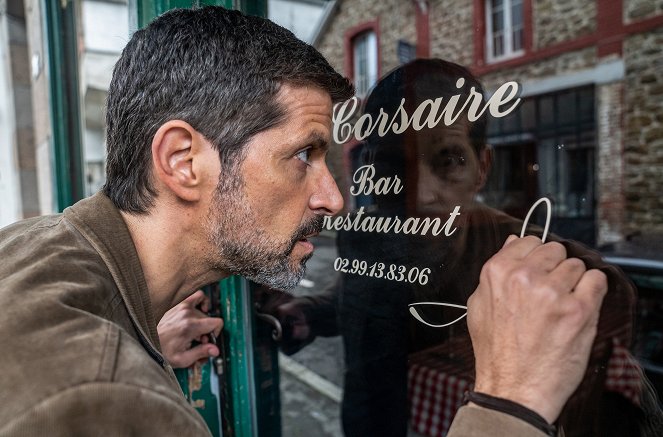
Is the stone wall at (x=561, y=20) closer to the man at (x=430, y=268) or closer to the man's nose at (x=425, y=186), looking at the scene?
the man at (x=430, y=268)

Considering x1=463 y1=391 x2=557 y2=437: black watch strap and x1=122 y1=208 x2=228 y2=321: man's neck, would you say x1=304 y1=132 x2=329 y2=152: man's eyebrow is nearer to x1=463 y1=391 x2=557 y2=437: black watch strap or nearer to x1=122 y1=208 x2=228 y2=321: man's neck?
x1=122 y1=208 x2=228 y2=321: man's neck

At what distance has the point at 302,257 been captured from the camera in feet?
4.15

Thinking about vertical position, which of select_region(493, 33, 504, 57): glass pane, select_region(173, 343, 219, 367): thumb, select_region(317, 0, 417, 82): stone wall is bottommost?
select_region(173, 343, 219, 367): thumb

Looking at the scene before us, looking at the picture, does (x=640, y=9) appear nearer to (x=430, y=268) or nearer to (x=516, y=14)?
(x=516, y=14)

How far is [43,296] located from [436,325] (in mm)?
927

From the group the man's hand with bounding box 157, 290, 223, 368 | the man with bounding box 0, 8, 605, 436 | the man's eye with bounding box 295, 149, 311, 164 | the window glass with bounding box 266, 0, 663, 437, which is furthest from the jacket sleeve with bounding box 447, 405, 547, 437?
the man's hand with bounding box 157, 290, 223, 368

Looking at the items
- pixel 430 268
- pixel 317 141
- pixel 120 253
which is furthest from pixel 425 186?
pixel 120 253

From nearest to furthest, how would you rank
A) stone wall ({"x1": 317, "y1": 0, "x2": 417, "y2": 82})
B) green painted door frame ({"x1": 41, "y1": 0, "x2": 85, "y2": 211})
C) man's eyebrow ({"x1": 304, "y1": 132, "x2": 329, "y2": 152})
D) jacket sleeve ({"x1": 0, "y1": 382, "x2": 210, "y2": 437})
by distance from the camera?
jacket sleeve ({"x1": 0, "y1": 382, "x2": 210, "y2": 437}) → man's eyebrow ({"x1": 304, "y1": 132, "x2": 329, "y2": 152}) → stone wall ({"x1": 317, "y1": 0, "x2": 417, "y2": 82}) → green painted door frame ({"x1": 41, "y1": 0, "x2": 85, "y2": 211})

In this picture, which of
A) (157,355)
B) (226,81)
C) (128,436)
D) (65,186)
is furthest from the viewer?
(65,186)

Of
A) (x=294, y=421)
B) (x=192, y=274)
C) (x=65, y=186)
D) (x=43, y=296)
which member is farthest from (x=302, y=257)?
(x=65, y=186)

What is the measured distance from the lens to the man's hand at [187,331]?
1.68 m

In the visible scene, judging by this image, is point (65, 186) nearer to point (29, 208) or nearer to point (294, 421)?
point (294, 421)

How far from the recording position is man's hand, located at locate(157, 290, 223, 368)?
5.50ft

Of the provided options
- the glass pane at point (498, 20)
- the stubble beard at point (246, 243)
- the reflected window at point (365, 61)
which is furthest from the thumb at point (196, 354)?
the glass pane at point (498, 20)
